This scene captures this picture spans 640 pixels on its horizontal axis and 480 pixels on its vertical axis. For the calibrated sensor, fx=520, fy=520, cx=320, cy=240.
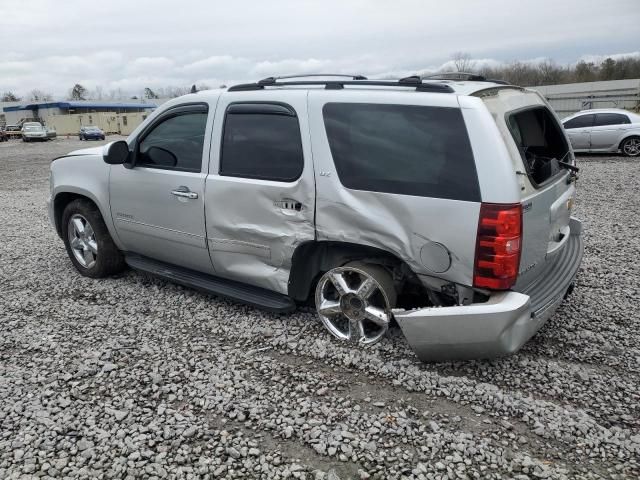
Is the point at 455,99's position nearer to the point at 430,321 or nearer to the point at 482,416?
the point at 430,321

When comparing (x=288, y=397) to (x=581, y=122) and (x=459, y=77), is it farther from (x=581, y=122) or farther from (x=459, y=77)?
(x=581, y=122)

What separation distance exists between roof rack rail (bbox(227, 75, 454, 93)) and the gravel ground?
1.82 metres

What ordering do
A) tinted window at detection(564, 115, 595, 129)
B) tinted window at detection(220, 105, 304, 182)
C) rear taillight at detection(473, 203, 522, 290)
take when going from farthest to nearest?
tinted window at detection(564, 115, 595, 129)
tinted window at detection(220, 105, 304, 182)
rear taillight at detection(473, 203, 522, 290)

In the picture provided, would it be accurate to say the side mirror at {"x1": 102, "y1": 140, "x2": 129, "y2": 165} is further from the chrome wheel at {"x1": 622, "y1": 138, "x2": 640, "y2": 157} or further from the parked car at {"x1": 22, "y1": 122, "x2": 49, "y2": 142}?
the parked car at {"x1": 22, "y1": 122, "x2": 49, "y2": 142}

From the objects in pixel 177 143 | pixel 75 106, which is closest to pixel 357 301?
pixel 177 143

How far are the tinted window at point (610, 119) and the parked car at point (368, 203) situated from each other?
42.9 feet

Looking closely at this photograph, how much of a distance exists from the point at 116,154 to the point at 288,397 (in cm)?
275

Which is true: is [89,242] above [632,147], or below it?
above

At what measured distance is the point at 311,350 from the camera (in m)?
3.81

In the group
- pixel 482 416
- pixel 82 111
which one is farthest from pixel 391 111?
pixel 82 111

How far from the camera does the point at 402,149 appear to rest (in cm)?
332

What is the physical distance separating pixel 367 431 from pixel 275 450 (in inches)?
20.5

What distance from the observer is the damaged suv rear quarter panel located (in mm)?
3128

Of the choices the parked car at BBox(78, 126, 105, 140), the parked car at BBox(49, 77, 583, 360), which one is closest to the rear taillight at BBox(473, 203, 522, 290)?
the parked car at BBox(49, 77, 583, 360)
